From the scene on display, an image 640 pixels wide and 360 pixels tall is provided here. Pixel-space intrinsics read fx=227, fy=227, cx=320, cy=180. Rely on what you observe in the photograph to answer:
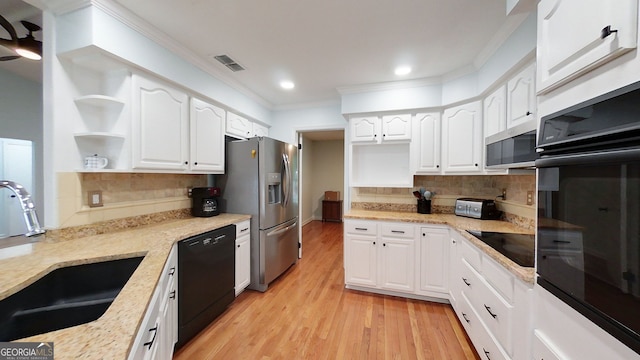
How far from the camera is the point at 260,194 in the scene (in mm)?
2674

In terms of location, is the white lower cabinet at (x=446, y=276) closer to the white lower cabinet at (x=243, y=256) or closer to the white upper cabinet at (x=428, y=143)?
the white upper cabinet at (x=428, y=143)

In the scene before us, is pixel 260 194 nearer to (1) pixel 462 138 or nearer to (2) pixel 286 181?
(2) pixel 286 181

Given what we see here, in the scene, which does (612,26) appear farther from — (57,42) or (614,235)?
(57,42)

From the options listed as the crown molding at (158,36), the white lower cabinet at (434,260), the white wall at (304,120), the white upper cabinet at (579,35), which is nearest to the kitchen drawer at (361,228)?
the white lower cabinet at (434,260)

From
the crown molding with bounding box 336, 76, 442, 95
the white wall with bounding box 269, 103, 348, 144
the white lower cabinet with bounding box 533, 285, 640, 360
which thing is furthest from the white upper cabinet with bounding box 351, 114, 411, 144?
the white lower cabinet with bounding box 533, 285, 640, 360

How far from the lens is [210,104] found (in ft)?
8.49

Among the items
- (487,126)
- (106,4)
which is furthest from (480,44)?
(106,4)

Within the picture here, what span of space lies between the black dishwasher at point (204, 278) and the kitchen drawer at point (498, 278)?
215 centimetres

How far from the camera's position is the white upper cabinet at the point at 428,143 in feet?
8.87

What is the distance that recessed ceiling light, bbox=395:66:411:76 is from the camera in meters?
2.47

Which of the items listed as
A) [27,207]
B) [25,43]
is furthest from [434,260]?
[25,43]

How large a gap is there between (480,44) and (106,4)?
2.97 m

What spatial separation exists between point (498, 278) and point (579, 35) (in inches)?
49.9

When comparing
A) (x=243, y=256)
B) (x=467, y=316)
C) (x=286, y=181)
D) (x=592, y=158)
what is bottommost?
(x=467, y=316)
